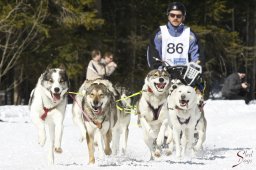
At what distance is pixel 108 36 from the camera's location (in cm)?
2445

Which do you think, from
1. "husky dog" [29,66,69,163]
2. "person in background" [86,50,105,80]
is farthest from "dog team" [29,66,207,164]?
"person in background" [86,50,105,80]

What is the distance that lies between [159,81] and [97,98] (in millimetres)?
896

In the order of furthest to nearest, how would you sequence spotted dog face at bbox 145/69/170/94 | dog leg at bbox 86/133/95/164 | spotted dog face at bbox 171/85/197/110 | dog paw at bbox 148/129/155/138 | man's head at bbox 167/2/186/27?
man's head at bbox 167/2/186/27 → dog paw at bbox 148/129/155/138 → spotted dog face at bbox 145/69/170/94 → spotted dog face at bbox 171/85/197/110 → dog leg at bbox 86/133/95/164

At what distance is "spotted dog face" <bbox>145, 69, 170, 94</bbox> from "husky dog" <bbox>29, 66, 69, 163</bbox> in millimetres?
1038

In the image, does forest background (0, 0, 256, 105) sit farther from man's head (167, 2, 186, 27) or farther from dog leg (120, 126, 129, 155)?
man's head (167, 2, 186, 27)

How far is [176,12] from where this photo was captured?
772 cm

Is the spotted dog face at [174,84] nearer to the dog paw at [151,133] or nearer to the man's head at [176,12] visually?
the dog paw at [151,133]

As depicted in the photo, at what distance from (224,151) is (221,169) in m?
2.02

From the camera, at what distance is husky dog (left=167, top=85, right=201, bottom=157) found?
7199 mm

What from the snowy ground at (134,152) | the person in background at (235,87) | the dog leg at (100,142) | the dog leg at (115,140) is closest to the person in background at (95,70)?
the snowy ground at (134,152)

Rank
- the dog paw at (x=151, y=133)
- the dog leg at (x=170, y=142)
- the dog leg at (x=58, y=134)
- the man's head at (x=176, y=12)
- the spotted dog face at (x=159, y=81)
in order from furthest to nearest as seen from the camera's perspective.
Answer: the man's head at (x=176, y=12) → the dog leg at (x=170, y=142) → the dog paw at (x=151, y=133) → the spotted dog face at (x=159, y=81) → the dog leg at (x=58, y=134)

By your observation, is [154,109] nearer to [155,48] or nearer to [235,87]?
[155,48]

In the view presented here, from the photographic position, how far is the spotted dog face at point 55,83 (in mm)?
6768

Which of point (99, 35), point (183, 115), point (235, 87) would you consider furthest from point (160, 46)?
point (99, 35)
